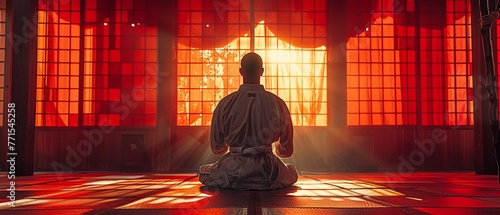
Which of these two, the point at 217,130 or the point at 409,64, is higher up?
the point at 409,64

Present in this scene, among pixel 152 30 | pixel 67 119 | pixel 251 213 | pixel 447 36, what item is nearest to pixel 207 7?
pixel 152 30

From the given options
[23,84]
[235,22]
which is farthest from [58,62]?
[235,22]

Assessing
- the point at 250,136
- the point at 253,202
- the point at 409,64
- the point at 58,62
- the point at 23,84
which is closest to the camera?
the point at 253,202

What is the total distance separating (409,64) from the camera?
23.9 ft

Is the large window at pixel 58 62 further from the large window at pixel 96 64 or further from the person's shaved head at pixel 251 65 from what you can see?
the person's shaved head at pixel 251 65

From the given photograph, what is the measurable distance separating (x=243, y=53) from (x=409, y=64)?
2.25 meters

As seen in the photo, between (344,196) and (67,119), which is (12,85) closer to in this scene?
(67,119)

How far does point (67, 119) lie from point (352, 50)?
3.88m

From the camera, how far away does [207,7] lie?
717 cm

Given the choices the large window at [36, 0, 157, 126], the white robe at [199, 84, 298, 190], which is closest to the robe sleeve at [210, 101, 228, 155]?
the white robe at [199, 84, 298, 190]

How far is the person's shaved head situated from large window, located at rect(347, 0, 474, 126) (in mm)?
3753

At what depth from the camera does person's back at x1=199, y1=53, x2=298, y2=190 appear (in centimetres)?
360

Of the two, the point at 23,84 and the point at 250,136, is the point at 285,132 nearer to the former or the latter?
the point at 250,136

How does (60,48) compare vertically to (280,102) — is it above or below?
above
